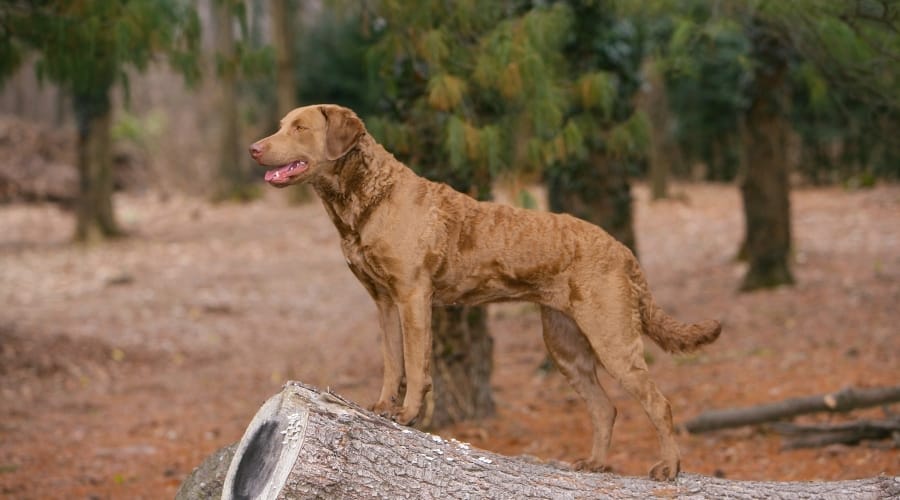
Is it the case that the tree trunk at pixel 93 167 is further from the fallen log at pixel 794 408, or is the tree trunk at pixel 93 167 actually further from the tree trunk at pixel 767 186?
the fallen log at pixel 794 408

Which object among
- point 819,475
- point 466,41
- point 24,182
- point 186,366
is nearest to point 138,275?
point 186,366

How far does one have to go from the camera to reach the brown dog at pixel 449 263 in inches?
164

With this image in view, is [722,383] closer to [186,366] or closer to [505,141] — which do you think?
[505,141]

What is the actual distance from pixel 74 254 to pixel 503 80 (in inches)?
495

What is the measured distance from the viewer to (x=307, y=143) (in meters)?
4.06

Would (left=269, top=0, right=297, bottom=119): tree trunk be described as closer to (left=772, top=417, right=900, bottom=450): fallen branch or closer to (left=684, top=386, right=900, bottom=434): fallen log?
(left=684, top=386, right=900, bottom=434): fallen log

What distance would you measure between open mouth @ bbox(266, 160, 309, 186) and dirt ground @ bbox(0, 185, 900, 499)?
331 centimetres

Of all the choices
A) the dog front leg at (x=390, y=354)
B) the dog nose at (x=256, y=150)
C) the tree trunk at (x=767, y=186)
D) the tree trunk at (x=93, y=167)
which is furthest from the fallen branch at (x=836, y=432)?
the tree trunk at (x=93, y=167)


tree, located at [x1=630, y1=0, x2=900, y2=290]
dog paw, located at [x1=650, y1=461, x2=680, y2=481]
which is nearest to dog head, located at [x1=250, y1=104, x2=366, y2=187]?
dog paw, located at [x1=650, y1=461, x2=680, y2=481]

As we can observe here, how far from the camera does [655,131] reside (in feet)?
68.2

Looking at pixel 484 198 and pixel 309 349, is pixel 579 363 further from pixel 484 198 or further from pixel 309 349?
pixel 309 349

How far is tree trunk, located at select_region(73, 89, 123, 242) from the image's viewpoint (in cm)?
1756

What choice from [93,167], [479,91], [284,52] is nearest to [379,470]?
[479,91]

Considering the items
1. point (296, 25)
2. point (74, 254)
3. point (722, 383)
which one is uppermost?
point (296, 25)
